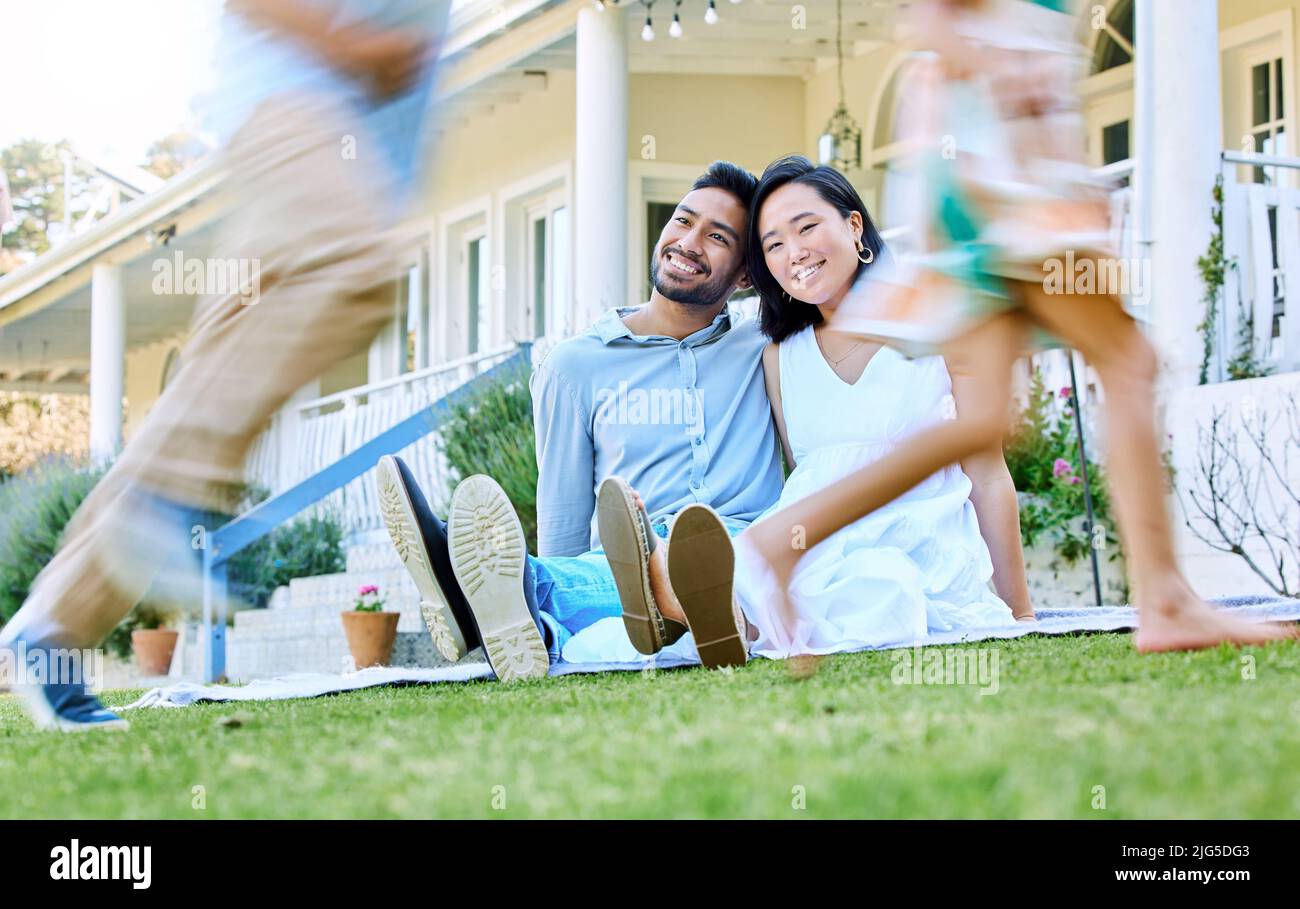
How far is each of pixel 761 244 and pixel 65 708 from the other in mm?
2231

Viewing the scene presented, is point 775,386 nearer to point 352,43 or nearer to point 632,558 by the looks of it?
point 632,558

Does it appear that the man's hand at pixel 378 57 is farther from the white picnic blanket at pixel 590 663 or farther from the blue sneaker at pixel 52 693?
the white picnic blanket at pixel 590 663

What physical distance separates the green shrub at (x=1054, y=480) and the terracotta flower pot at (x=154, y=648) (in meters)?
6.52

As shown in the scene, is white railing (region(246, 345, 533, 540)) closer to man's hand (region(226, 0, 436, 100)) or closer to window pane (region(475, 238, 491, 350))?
window pane (region(475, 238, 491, 350))

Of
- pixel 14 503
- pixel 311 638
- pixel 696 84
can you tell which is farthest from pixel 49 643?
pixel 14 503

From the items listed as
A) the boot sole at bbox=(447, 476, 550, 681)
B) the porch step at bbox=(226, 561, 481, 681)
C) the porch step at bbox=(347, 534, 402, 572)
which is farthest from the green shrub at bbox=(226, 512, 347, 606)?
the boot sole at bbox=(447, 476, 550, 681)

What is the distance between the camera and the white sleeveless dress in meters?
3.61

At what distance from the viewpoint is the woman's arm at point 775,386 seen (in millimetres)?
4094

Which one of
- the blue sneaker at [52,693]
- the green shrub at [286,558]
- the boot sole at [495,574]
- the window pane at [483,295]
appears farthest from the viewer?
the window pane at [483,295]

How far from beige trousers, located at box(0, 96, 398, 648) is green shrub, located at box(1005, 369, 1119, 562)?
13.4 feet

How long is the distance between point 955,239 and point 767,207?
1.41 m

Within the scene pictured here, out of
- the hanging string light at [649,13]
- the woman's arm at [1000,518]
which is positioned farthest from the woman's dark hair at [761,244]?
the hanging string light at [649,13]

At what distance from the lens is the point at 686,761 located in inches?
68.2

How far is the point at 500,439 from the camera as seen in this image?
25.8 feet
